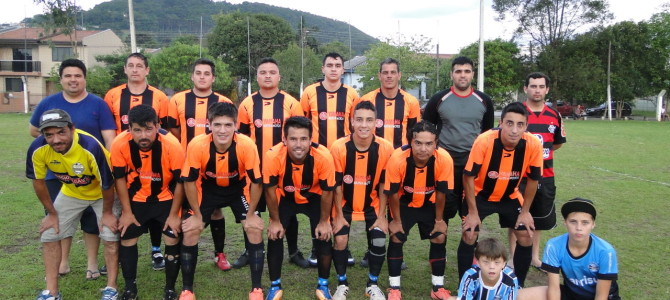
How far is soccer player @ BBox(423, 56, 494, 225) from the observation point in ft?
15.8

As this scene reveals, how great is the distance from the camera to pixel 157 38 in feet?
203

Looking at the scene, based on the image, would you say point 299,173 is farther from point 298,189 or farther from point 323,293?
point 323,293

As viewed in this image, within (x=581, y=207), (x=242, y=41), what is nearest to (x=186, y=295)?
(x=581, y=207)

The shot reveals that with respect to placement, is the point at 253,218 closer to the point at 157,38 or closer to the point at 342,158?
the point at 342,158

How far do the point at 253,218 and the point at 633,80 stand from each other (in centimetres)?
3780

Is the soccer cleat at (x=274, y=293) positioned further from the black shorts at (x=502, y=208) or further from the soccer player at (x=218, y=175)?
the black shorts at (x=502, y=208)

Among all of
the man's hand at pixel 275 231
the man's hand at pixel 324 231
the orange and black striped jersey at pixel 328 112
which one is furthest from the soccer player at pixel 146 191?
the orange and black striped jersey at pixel 328 112

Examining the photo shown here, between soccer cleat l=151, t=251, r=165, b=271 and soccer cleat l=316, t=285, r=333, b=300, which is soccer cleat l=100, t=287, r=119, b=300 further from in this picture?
soccer cleat l=316, t=285, r=333, b=300

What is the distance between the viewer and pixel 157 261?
491 cm

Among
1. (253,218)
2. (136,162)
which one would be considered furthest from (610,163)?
(136,162)

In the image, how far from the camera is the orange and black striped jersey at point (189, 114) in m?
5.16

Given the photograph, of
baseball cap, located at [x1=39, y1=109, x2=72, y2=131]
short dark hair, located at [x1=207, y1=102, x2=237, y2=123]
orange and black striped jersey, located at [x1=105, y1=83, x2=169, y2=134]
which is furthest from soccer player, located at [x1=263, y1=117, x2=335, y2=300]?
orange and black striped jersey, located at [x1=105, y1=83, x2=169, y2=134]

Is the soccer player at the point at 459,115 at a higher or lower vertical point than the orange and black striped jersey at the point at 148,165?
higher

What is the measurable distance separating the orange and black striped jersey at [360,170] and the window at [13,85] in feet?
142
